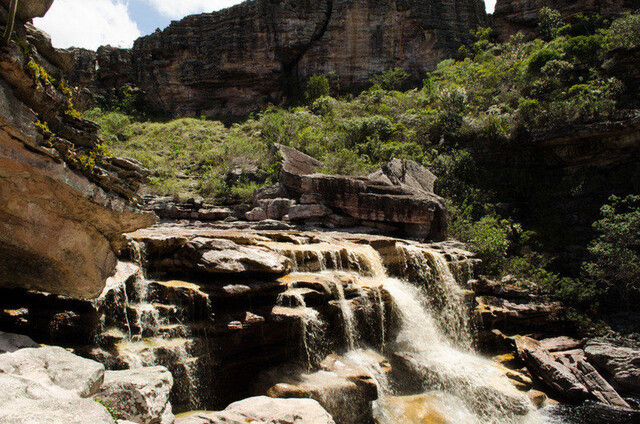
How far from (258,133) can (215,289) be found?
1984cm

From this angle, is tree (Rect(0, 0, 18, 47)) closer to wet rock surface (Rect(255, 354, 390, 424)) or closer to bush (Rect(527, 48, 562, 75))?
wet rock surface (Rect(255, 354, 390, 424))

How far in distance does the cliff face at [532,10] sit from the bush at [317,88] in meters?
14.6

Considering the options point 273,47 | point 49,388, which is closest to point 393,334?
point 49,388

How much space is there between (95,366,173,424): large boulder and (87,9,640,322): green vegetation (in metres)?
11.2

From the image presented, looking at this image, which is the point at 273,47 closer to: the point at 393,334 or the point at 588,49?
the point at 588,49

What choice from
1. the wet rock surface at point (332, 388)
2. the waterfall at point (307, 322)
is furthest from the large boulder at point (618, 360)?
the waterfall at point (307, 322)

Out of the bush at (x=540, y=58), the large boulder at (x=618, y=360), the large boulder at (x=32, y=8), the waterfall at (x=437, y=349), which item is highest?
the bush at (x=540, y=58)

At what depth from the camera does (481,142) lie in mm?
20312

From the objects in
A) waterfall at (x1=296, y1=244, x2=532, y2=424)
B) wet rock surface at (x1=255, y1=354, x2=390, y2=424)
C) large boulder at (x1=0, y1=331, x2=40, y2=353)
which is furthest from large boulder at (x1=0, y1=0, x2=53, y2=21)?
waterfall at (x1=296, y1=244, x2=532, y2=424)

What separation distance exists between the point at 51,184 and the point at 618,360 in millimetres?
12759

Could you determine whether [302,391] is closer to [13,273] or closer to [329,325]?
[329,325]

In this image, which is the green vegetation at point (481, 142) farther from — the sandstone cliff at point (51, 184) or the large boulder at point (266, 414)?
the sandstone cliff at point (51, 184)

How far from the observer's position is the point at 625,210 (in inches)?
641

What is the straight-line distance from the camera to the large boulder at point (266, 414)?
509 cm
